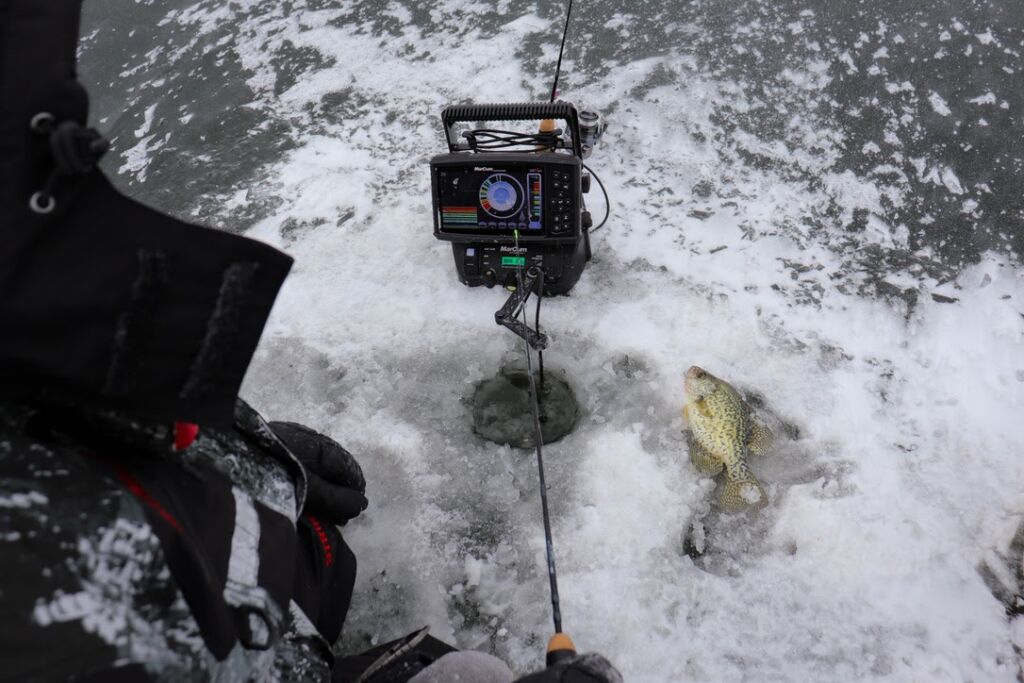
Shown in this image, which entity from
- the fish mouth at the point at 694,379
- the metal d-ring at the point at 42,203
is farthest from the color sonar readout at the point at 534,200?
the metal d-ring at the point at 42,203

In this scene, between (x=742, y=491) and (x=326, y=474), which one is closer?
(x=326, y=474)

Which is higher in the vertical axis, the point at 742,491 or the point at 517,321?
the point at 517,321

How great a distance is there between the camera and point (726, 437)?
7.53 feet

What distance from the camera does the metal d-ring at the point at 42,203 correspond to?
76 cm

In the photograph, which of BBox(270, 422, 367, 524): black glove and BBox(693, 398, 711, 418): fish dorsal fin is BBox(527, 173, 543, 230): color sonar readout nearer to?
BBox(693, 398, 711, 418): fish dorsal fin

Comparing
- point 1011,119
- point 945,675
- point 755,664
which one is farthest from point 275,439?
point 1011,119

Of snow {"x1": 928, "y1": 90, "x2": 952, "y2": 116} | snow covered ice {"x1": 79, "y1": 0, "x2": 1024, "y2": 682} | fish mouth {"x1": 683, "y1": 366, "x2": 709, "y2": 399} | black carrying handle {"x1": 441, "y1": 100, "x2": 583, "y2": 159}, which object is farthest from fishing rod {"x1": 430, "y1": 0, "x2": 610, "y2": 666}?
snow {"x1": 928, "y1": 90, "x2": 952, "y2": 116}

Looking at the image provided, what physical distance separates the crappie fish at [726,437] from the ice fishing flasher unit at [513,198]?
86 cm

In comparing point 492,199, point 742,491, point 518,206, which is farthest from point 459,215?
point 742,491

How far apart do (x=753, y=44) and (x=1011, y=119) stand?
155 cm

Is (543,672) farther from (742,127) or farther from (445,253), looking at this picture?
(742,127)

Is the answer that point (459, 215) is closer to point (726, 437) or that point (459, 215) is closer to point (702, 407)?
point (702, 407)

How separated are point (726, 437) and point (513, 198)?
1344mm

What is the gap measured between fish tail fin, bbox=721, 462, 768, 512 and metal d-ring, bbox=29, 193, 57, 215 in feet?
7.34
